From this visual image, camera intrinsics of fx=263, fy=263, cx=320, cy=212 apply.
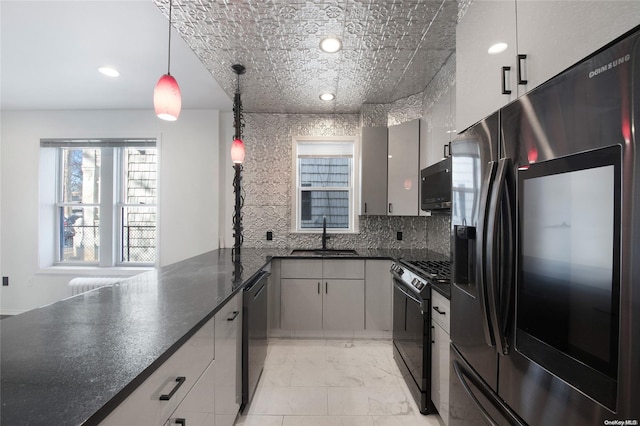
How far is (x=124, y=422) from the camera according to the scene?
67 cm

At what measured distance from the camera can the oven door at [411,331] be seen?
5.86 feet

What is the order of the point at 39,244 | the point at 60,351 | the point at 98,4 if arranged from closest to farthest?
the point at 60,351, the point at 98,4, the point at 39,244

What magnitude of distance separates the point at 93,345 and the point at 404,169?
2.80 meters

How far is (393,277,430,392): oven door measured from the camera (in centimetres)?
179

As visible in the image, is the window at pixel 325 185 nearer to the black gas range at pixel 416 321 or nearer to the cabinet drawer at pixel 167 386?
the black gas range at pixel 416 321

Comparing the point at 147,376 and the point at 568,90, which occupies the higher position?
the point at 568,90

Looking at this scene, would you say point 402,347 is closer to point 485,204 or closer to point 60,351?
point 485,204

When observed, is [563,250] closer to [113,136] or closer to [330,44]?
[330,44]

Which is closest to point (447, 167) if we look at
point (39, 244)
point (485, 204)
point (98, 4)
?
point (485, 204)

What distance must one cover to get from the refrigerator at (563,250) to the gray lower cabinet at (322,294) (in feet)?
5.69

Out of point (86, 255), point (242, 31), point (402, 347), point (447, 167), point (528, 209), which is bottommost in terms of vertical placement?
point (402, 347)

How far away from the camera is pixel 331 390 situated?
2051mm

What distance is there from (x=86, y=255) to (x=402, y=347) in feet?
14.0

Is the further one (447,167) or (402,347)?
(402,347)
